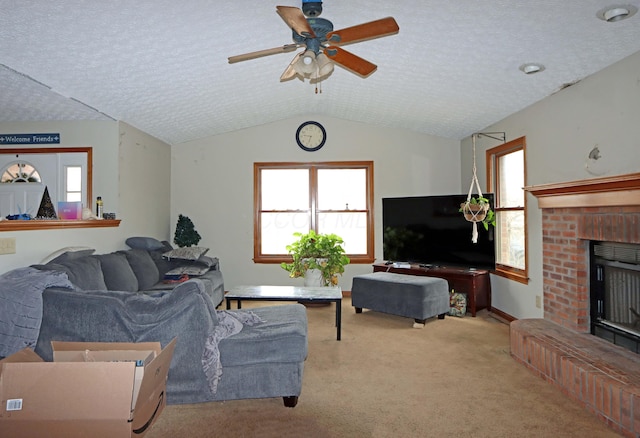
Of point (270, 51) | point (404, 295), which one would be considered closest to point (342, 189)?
point (404, 295)

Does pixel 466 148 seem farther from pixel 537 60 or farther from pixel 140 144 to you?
pixel 140 144

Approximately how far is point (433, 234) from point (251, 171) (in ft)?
8.99

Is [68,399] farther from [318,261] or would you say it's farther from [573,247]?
[318,261]

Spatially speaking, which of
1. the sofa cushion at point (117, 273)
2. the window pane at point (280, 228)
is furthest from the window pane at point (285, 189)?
the sofa cushion at point (117, 273)

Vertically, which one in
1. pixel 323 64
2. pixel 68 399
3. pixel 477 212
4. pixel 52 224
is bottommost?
pixel 68 399

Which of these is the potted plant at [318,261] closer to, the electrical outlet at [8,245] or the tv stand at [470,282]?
the tv stand at [470,282]

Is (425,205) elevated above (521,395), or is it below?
above

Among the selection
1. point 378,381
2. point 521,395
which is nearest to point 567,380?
point 521,395

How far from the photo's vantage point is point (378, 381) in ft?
10.7

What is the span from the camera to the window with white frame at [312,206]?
667 centimetres

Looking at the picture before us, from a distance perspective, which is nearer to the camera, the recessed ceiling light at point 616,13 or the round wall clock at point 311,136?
the recessed ceiling light at point 616,13

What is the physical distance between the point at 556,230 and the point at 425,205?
1.96 meters

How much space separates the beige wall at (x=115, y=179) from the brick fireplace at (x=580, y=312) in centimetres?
391

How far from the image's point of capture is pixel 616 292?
3.33 m
